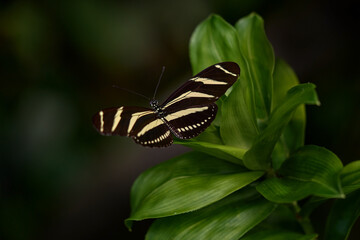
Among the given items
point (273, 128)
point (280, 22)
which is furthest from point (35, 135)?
point (273, 128)

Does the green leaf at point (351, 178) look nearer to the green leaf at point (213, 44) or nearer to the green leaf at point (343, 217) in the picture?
the green leaf at point (343, 217)

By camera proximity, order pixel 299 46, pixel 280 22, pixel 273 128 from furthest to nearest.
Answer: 1. pixel 280 22
2. pixel 299 46
3. pixel 273 128

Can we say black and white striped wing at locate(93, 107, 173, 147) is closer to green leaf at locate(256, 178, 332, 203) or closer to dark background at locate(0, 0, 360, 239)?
green leaf at locate(256, 178, 332, 203)

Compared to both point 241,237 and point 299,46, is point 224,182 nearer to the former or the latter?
point 241,237

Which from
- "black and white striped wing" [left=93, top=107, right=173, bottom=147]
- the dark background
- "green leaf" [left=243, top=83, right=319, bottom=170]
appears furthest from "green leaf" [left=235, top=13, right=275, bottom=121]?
the dark background

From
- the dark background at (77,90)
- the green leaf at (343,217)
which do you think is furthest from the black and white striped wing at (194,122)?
the dark background at (77,90)
